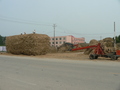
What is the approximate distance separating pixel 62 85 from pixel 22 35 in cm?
2107

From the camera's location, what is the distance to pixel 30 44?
23281mm

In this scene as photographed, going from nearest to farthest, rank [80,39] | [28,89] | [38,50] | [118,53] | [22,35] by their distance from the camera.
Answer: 1. [28,89]
2. [118,53]
3. [38,50]
4. [22,35]
5. [80,39]

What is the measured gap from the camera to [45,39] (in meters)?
24.5

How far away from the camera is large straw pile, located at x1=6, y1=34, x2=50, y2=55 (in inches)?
906

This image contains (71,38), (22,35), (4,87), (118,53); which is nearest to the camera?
(4,87)

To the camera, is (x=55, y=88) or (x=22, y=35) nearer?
(x=55, y=88)

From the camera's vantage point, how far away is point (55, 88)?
16.3 ft

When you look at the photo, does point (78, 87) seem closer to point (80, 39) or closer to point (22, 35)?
point (22, 35)

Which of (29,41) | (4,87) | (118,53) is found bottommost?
(4,87)

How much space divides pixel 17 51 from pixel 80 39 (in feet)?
304

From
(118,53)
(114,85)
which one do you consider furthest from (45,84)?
(118,53)

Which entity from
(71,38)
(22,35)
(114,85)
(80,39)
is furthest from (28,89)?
(80,39)

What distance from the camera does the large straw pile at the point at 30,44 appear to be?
906 inches

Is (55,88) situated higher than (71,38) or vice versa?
(71,38)
